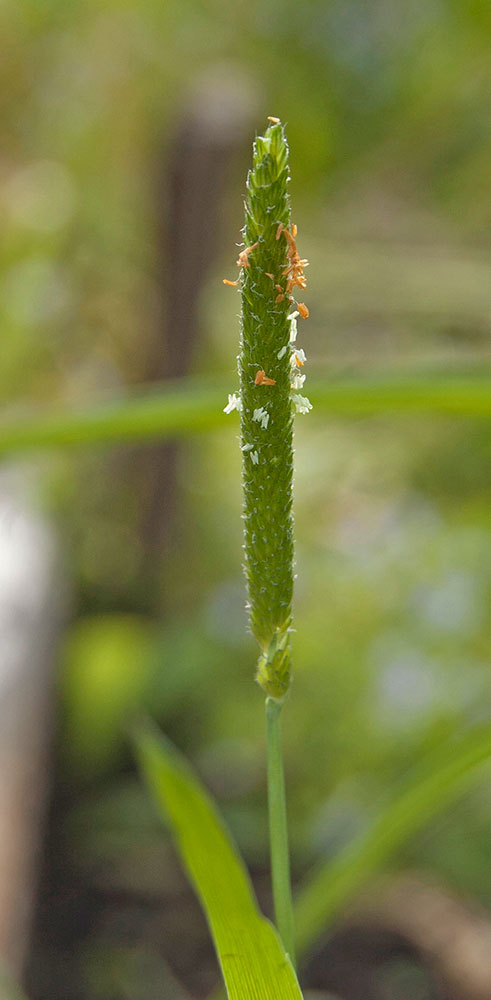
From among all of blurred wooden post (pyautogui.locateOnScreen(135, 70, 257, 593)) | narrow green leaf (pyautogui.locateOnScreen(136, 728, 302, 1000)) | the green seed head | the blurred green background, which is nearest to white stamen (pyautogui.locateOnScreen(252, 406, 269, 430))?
the green seed head

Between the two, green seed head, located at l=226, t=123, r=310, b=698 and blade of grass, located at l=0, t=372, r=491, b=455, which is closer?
green seed head, located at l=226, t=123, r=310, b=698

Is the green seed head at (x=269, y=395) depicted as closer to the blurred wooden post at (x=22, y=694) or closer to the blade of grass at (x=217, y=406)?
the blade of grass at (x=217, y=406)

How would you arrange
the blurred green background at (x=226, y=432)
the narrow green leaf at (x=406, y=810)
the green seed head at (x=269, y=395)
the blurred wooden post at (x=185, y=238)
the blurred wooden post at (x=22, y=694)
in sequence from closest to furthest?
the green seed head at (x=269, y=395) → the narrow green leaf at (x=406, y=810) → the blurred wooden post at (x=22, y=694) → the blurred green background at (x=226, y=432) → the blurred wooden post at (x=185, y=238)

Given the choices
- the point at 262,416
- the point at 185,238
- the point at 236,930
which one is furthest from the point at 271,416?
the point at 185,238

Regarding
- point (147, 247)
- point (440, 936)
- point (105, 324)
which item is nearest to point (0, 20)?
point (147, 247)

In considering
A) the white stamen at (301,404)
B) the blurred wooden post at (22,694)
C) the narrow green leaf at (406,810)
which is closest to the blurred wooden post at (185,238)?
the blurred wooden post at (22,694)

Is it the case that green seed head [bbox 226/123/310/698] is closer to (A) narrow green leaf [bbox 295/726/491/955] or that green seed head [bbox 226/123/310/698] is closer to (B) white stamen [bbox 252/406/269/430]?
(B) white stamen [bbox 252/406/269/430]

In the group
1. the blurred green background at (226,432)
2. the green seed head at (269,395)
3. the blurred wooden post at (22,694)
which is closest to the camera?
the green seed head at (269,395)
